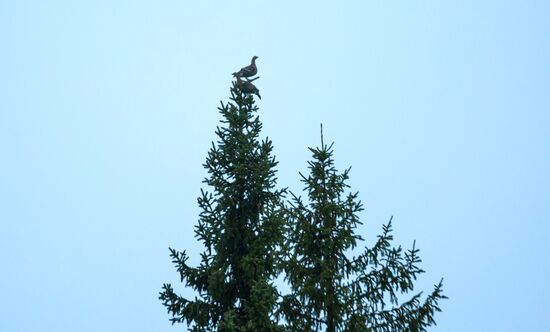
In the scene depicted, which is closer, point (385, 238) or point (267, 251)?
point (385, 238)

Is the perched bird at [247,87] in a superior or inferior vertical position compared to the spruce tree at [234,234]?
superior

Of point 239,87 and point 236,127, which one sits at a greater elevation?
point 239,87

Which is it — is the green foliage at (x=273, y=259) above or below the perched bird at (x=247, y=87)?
below

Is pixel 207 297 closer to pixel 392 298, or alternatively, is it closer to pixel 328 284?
pixel 328 284

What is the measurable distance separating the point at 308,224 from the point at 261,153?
2.81 m

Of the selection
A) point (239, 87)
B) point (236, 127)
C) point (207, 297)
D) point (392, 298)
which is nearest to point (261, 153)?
point (236, 127)

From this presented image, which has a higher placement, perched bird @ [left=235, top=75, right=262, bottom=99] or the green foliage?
perched bird @ [left=235, top=75, right=262, bottom=99]

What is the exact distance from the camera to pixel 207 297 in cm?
1572

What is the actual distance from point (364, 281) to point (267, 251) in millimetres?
2457

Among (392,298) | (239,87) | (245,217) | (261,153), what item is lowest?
(392,298)

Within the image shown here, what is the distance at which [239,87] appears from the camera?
59.3 feet

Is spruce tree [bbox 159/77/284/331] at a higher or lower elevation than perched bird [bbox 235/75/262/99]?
lower

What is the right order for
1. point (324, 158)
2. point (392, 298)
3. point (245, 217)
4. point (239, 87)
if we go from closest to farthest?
1. point (392, 298)
2. point (324, 158)
3. point (245, 217)
4. point (239, 87)

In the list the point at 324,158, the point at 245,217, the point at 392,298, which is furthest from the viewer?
the point at 245,217
